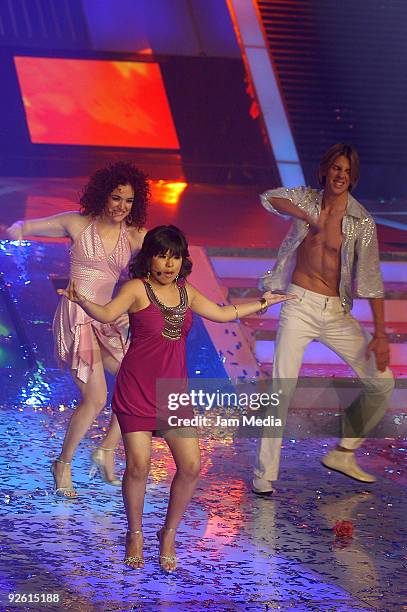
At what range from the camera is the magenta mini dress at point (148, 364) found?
489cm

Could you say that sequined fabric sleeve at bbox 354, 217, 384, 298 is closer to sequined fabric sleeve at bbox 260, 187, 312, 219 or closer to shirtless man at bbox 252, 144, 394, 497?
shirtless man at bbox 252, 144, 394, 497

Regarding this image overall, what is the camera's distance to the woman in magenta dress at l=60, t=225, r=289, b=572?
4.89 m

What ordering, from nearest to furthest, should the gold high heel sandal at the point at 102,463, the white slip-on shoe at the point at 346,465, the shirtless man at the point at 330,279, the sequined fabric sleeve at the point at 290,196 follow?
the gold high heel sandal at the point at 102,463
the shirtless man at the point at 330,279
the sequined fabric sleeve at the point at 290,196
the white slip-on shoe at the point at 346,465

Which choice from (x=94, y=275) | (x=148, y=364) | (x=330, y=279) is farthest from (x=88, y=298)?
(x=330, y=279)

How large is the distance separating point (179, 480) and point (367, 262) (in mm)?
2047

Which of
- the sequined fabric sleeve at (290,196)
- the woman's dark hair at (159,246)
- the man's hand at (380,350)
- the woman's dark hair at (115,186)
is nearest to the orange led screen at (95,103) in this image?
the sequined fabric sleeve at (290,196)

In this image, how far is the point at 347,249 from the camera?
21.0 feet

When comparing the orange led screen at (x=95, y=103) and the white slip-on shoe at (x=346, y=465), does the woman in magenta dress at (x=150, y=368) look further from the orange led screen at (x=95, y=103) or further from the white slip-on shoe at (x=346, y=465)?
the orange led screen at (x=95, y=103)

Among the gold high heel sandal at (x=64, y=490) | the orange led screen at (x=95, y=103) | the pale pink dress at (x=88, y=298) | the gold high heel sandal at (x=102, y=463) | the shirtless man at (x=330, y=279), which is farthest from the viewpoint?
the orange led screen at (x=95, y=103)

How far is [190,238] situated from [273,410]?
3950mm

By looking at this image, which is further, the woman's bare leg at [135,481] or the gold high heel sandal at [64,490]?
the gold high heel sandal at [64,490]

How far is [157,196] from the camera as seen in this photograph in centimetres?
1256

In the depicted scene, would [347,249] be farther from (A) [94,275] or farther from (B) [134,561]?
(B) [134,561]

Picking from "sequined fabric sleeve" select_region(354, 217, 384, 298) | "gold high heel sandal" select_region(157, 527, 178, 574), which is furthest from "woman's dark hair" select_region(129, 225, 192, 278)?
"sequined fabric sleeve" select_region(354, 217, 384, 298)
